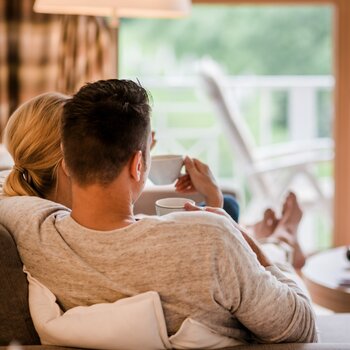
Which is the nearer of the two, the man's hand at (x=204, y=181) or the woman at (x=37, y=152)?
the woman at (x=37, y=152)

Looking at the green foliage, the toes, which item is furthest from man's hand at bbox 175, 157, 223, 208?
the green foliage

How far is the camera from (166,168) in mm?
2430

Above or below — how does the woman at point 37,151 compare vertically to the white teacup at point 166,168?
above

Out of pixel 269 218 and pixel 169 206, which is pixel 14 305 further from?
pixel 269 218

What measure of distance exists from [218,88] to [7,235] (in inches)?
130

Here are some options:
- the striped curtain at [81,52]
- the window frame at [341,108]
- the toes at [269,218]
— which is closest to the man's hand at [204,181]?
the toes at [269,218]

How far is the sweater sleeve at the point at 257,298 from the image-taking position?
5.18 ft

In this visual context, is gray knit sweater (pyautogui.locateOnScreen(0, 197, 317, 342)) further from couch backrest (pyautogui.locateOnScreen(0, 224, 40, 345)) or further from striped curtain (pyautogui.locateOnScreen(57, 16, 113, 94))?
striped curtain (pyautogui.locateOnScreen(57, 16, 113, 94))

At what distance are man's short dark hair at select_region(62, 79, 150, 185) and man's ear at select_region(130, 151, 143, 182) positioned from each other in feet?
0.04

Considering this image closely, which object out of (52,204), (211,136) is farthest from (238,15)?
(52,204)

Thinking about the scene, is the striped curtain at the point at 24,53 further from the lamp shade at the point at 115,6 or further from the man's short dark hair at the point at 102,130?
the man's short dark hair at the point at 102,130

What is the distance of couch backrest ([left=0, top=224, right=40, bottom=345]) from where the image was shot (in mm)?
1656

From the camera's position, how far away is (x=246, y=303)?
1604 millimetres

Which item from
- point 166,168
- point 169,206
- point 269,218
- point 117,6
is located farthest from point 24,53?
point 169,206
